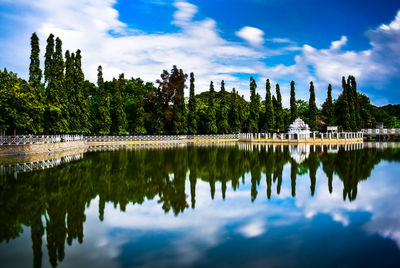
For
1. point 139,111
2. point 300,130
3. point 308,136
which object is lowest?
point 308,136

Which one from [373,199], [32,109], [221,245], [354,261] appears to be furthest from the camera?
[32,109]

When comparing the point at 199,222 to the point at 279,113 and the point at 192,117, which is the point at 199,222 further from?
the point at 279,113

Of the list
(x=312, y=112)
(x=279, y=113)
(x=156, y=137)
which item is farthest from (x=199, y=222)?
(x=279, y=113)

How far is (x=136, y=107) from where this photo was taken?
165 ft

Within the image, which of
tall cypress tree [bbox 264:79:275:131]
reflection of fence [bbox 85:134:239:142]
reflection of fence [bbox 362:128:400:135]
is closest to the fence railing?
reflection of fence [bbox 85:134:239:142]

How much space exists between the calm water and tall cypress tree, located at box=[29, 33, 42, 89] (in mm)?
20802

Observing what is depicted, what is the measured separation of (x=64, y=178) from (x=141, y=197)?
5.01 metres

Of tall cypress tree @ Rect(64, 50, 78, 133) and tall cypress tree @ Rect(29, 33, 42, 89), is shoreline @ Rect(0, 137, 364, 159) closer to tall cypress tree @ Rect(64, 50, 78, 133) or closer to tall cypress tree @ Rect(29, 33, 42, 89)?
tall cypress tree @ Rect(64, 50, 78, 133)

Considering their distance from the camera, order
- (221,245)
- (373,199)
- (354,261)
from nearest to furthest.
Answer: (354,261) → (221,245) → (373,199)

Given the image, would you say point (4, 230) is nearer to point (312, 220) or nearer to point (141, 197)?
point (141, 197)

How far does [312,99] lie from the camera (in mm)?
52750

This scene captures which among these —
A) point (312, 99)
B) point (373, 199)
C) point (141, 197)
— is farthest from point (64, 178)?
point (312, 99)

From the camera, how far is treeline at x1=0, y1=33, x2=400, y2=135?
101ft

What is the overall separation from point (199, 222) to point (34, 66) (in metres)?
29.3
